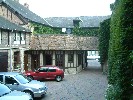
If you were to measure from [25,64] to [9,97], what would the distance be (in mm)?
18287

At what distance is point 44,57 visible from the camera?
32.1m

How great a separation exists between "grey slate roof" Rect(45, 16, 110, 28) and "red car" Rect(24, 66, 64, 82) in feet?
68.2

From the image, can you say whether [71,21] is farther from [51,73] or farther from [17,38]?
[51,73]

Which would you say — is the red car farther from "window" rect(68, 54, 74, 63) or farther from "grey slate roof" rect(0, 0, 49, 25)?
"grey slate roof" rect(0, 0, 49, 25)

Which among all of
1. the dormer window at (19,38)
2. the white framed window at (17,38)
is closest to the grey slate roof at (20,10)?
the dormer window at (19,38)

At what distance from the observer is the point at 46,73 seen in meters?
25.8

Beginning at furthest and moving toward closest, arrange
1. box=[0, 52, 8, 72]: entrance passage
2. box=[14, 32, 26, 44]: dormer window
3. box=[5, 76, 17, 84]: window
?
box=[14, 32, 26, 44]: dormer window, box=[0, 52, 8, 72]: entrance passage, box=[5, 76, 17, 84]: window

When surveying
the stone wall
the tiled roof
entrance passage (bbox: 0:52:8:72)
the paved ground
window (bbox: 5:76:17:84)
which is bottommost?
the paved ground

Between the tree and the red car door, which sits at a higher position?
the tree

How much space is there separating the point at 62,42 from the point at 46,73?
7.57 m

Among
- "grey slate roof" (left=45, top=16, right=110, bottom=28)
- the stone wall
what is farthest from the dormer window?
"grey slate roof" (left=45, top=16, right=110, bottom=28)

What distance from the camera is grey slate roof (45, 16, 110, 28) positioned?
151ft

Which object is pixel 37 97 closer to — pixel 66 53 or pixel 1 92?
pixel 1 92

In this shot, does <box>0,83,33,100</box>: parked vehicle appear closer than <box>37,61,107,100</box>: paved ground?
Yes
